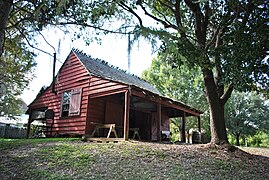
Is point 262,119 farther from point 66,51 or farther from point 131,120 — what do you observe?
point 66,51

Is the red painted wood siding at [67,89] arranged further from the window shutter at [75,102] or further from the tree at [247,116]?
the tree at [247,116]

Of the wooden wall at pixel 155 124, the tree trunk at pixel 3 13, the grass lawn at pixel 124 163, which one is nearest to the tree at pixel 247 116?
the wooden wall at pixel 155 124

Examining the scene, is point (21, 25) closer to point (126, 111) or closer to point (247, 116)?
point (126, 111)

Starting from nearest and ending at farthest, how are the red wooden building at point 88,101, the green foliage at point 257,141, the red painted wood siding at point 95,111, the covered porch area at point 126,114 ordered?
1. the covered porch area at point 126,114
2. the red wooden building at point 88,101
3. the red painted wood siding at point 95,111
4. the green foliage at point 257,141

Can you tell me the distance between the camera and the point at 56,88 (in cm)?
1348

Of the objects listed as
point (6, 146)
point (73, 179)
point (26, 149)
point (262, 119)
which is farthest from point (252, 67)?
point (262, 119)

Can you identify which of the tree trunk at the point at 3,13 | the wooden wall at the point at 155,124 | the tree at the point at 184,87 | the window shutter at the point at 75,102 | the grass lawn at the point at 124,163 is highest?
the tree at the point at 184,87

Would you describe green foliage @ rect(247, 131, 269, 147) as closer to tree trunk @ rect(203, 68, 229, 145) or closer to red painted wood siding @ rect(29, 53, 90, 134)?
tree trunk @ rect(203, 68, 229, 145)

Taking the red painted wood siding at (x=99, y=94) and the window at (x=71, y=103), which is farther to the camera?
the window at (x=71, y=103)

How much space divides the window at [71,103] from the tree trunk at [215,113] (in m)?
6.36

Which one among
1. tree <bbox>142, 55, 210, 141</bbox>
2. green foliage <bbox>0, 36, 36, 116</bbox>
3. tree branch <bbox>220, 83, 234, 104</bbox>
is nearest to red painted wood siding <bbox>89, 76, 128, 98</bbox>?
green foliage <bbox>0, 36, 36, 116</bbox>

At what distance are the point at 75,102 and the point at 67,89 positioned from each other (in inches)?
49.2

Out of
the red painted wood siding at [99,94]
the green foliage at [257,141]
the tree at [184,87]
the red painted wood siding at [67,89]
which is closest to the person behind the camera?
the red painted wood siding at [99,94]

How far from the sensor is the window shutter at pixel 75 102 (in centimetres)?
1184
